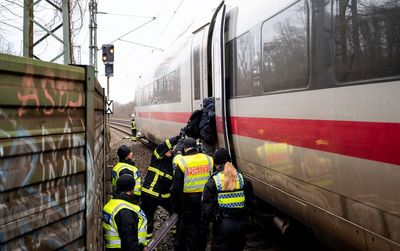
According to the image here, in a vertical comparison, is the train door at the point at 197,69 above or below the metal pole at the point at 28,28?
below

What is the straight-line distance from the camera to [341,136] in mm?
3234

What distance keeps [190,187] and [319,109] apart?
2.33 m

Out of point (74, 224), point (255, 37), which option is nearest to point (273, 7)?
point (255, 37)

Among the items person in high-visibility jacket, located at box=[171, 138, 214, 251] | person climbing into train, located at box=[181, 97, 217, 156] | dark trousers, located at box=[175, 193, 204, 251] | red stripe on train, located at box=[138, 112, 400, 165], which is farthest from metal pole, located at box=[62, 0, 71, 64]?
red stripe on train, located at box=[138, 112, 400, 165]

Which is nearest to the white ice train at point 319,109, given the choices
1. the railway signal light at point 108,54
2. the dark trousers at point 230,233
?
the dark trousers at point 230,233

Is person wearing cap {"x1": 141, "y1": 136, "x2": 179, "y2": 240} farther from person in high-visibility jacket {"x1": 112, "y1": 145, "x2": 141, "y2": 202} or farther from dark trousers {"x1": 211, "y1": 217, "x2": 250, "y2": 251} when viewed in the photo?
dark trousers {"x1": 211, "y1": 217, "x2": 250, "y2": 251}

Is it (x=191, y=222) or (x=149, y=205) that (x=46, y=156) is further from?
(x=149, y=205)

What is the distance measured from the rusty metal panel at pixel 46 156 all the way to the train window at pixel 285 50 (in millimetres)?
2066

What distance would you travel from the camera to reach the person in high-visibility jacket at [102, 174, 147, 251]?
11.9 ft

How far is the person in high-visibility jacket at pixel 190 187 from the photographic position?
5.30m

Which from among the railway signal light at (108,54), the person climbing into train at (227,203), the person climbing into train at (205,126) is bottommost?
the person climbing into train at (227,203)

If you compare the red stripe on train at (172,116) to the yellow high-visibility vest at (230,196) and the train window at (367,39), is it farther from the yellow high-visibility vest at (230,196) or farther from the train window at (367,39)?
the train window at (367,39)

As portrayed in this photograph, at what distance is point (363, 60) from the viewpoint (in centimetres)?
306

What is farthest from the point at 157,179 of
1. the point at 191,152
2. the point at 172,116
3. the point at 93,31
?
the point at 93,31
